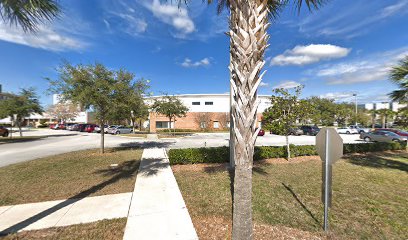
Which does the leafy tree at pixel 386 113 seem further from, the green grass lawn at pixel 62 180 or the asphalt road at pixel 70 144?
the green grass lawn at pixel 62 180

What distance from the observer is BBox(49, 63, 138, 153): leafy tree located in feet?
34.7

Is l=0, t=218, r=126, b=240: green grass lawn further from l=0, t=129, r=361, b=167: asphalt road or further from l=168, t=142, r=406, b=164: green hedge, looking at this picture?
l=0, t=129, r=361, b=167: asphalt road

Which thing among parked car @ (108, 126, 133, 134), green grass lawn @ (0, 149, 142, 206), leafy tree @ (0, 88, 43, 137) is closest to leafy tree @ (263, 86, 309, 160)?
green grass lawn @ (0, 149, 142, 206)

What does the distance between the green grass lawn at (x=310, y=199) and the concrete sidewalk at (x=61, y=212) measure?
6.11 ft

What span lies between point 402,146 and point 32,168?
23.9 metres

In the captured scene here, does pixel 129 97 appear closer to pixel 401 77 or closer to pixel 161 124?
pixel 401 77

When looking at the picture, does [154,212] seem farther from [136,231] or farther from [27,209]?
[27,209]

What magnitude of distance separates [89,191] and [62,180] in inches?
76.4

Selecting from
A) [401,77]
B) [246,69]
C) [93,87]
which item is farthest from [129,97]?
[401,77]

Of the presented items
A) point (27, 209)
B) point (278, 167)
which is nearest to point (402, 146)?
point (278, 167)

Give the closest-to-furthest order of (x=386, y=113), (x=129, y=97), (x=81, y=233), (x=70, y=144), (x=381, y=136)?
1. (x=81, y=233)
2. (x=129, y=97)
3. (x=386, y=113)
4. (x=70, y=144)
5. (x=381, y=136)

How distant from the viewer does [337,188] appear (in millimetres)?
6352

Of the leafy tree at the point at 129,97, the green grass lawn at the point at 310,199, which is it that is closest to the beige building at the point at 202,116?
the leafy tree at the point at 129,97

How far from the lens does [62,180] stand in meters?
7.17
